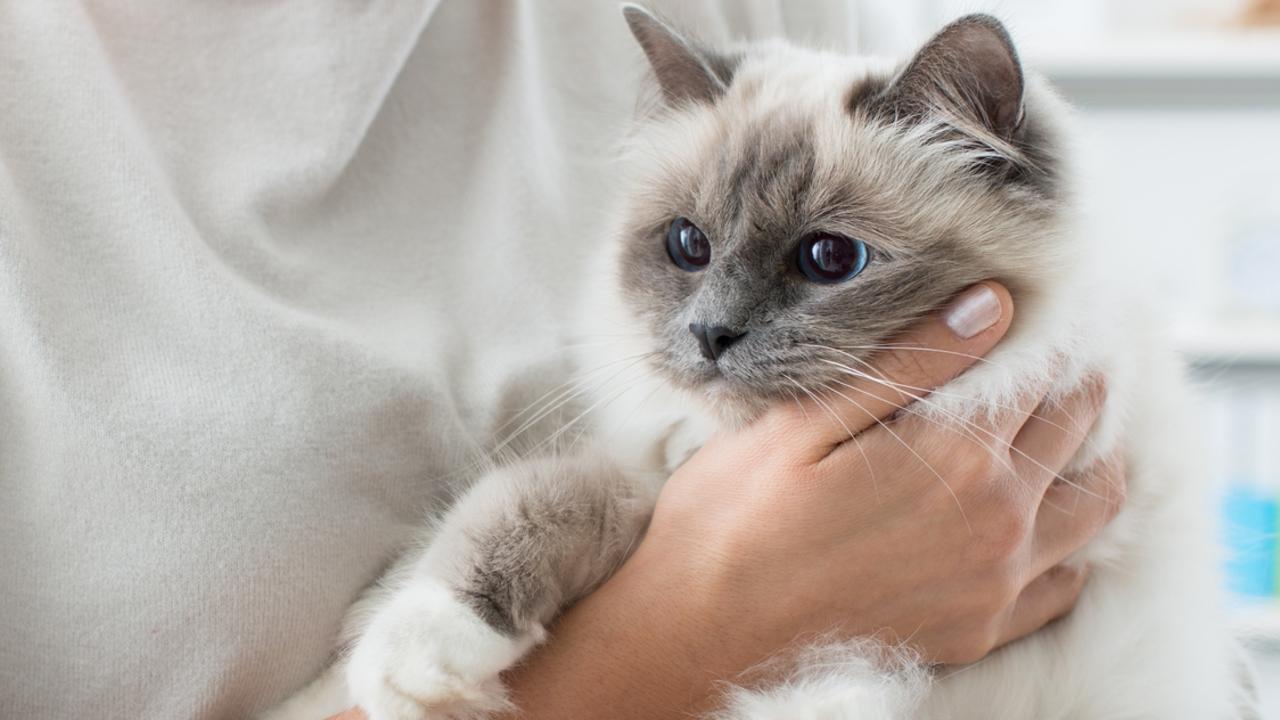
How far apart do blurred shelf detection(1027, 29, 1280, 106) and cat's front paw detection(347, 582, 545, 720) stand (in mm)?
2503

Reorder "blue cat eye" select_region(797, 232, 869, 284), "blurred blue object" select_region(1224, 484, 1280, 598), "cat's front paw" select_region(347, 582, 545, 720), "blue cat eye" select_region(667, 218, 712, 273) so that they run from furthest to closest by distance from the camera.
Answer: "blurred blue object" select_region(1224, 484, 1280, 598) < "blue cat eye" select_region(667, 218, 712, 273) < "blue cat eye" select_region(797, 232, 869, 284) < "cat's front paw" select_region(347, 582, 545, 720)

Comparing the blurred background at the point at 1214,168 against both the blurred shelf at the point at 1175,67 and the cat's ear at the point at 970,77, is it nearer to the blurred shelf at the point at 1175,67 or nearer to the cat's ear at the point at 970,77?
the blurred shelf at the point at 1175,67

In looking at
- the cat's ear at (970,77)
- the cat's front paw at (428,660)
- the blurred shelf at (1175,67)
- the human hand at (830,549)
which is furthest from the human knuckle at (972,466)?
the blurred shelf at (1175,67)

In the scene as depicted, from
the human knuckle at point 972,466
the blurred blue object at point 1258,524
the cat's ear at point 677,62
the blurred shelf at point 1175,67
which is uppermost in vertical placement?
the cat's ear at point 677,62

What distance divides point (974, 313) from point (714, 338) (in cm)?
28

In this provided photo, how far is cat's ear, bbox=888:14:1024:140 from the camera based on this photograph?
3.45ft

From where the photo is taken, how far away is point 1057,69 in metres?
3.04

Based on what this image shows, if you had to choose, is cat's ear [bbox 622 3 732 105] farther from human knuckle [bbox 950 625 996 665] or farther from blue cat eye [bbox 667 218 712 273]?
human knuckle [bbox 950 625 996 665]

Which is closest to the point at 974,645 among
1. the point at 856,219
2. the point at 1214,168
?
the point at 856,219

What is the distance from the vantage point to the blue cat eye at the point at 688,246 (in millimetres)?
Answer: 1249

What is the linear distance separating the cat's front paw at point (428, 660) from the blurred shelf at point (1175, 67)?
2.50 meters

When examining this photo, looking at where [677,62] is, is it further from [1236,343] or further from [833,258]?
[1236,343]

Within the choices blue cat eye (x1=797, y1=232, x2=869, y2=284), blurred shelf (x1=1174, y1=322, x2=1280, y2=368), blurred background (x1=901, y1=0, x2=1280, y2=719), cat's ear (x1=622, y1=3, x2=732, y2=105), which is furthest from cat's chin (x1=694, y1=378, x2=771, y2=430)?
blurred shelf (x1=1174, y1=322, x2=1280, y2=368)

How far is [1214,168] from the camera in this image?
3182mm
